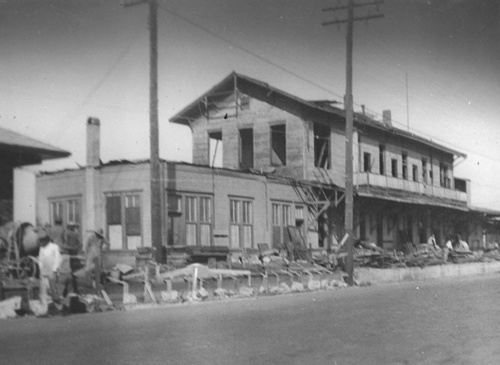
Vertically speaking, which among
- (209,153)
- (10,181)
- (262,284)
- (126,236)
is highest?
(209,153)

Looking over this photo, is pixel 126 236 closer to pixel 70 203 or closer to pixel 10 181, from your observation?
pixel 70 203

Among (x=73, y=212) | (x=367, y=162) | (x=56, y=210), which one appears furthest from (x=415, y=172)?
(x=56, y=210)

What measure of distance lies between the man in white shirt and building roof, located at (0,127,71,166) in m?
1.87

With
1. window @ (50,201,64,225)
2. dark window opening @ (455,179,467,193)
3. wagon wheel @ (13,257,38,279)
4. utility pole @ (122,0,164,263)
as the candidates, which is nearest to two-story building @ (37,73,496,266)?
window @ (50,201,64,225)

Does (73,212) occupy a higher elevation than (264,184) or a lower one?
lower

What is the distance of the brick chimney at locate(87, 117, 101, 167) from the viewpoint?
16.6 metres

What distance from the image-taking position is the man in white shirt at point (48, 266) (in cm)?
1282

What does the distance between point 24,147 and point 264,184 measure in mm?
14663

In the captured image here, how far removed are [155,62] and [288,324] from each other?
25.5 feet

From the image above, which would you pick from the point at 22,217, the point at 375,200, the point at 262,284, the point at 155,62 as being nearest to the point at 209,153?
the point at 375,200

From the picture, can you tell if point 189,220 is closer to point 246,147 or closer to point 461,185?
point 246,147

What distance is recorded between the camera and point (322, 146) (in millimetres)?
30797

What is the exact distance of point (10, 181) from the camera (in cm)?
1292

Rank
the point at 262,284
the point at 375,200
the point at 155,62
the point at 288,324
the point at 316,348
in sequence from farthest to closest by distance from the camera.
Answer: the point at 375,200, the point at 262,284, the point at 155,62, the point at 288,324, the point at 316,348
